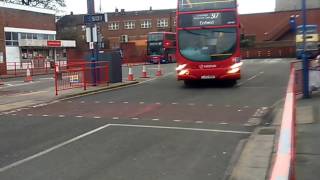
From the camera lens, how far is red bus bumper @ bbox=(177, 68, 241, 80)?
2181cm

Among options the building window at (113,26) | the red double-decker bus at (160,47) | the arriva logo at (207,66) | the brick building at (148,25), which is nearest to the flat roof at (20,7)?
the red double-decker bus at (160,47)

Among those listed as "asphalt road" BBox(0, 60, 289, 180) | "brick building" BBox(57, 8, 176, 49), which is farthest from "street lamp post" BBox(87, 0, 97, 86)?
"brick building" BBox(57, 8, 176, 49)

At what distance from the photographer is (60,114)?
47.6 ft

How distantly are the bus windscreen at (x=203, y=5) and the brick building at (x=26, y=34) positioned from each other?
27.5m

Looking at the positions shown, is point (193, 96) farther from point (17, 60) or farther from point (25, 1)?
point (25, 1)

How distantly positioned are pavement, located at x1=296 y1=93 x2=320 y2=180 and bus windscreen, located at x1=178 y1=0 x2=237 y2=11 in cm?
859

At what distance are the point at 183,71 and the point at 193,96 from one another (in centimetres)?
390

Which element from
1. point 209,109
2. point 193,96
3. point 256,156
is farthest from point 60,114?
point 256,156

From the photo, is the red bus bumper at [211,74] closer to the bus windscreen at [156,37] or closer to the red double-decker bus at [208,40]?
the red double-decker bus at [208,40]

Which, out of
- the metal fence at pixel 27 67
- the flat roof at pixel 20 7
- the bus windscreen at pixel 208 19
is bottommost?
the metal fence at pixel 27 67

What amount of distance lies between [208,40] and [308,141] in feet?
44.0

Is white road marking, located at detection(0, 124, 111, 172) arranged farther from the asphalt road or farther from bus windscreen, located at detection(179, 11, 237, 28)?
bus windscreen, located at detection(179, 11, 237, 28)

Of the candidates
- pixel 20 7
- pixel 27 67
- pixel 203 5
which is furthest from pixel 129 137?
pixel 20 7

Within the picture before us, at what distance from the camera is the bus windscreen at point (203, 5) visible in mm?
21797
